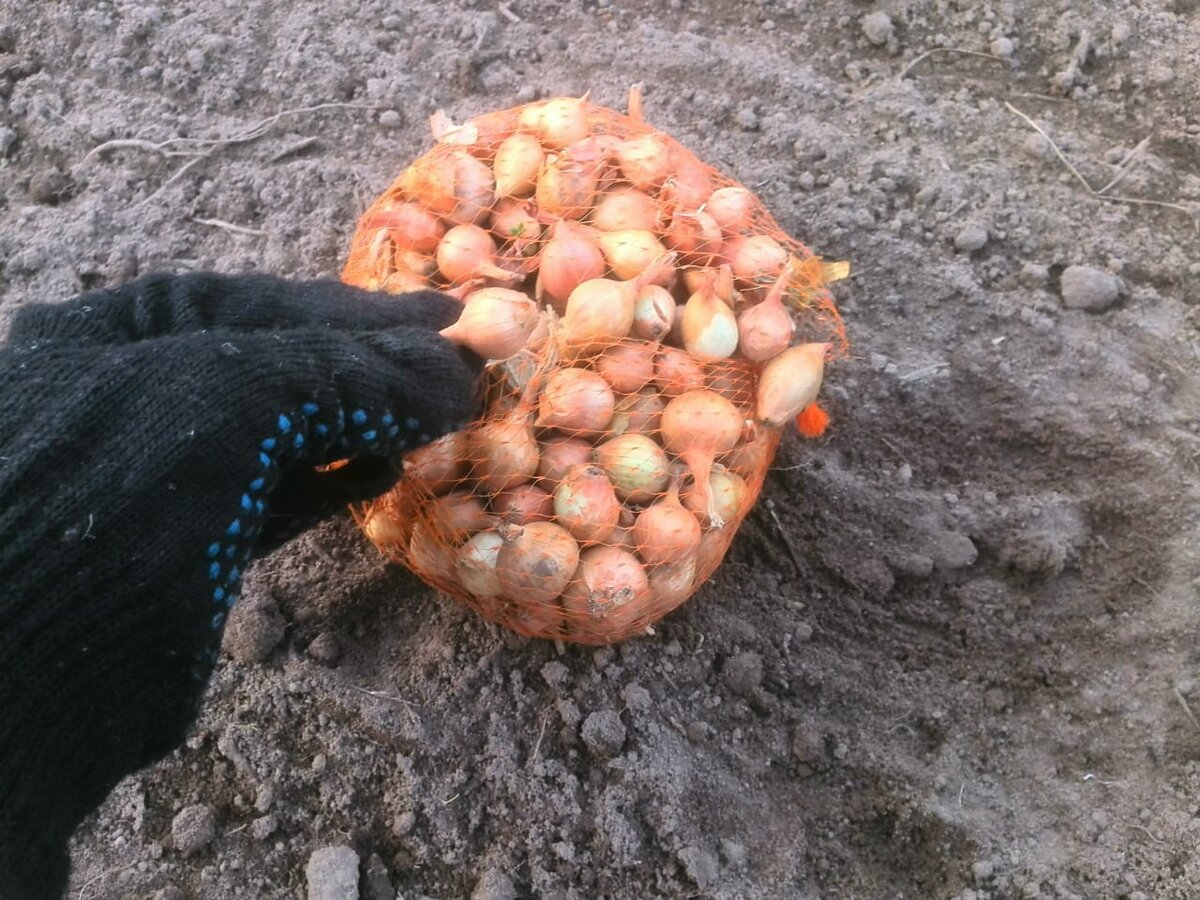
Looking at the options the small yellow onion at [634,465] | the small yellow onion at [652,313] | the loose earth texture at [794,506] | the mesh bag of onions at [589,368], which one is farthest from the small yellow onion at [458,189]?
the loose earth texture at [794,506]

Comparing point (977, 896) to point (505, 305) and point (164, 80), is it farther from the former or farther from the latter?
point (164, 80)

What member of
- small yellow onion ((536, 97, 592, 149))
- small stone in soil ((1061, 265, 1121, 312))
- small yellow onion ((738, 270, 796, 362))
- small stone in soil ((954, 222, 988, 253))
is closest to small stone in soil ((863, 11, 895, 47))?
small stone in soil ((954, 222, 988, 253))

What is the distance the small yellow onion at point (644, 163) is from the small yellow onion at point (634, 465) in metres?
0.48

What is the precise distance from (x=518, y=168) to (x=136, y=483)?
0.85m

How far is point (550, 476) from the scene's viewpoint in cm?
149

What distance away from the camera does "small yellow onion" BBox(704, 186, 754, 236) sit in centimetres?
164

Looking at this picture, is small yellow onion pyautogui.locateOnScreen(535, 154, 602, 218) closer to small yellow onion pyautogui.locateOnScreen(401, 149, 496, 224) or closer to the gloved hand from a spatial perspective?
small yellow onion pyautogui.locateOnScreen(401, 149, 496, 224)

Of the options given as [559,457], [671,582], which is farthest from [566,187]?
[671,582]

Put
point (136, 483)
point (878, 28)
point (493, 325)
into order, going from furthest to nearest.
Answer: point (878, 28) < point (493, 325) < point (136, 483)

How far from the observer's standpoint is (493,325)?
1414 mm

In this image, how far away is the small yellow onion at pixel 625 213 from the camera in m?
1.61

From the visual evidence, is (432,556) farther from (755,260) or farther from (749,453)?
(755,260)

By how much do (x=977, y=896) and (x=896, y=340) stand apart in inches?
44.7

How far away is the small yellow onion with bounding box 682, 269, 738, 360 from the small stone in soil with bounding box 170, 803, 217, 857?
1123 mm
